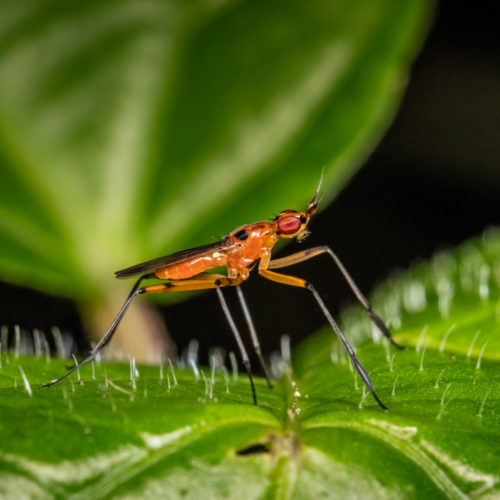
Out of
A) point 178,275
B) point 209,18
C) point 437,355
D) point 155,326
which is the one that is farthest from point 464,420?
point 209,18

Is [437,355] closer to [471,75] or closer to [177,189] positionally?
[177,189]

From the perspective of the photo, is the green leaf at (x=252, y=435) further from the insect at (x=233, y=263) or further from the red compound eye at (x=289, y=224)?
the red compound eye at (x=289, y=224)

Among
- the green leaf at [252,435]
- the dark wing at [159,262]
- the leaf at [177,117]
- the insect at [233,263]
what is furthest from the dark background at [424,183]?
the green leaf at [252,435]

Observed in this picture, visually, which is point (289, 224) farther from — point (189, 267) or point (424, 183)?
point (424, 183)

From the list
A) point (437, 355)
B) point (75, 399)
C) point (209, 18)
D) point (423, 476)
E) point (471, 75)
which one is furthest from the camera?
point (471, 75)

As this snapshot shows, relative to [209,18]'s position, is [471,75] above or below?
below

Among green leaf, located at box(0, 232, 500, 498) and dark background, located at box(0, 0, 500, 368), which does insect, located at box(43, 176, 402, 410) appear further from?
dark background, located at box(0, 0, 500, 368)
